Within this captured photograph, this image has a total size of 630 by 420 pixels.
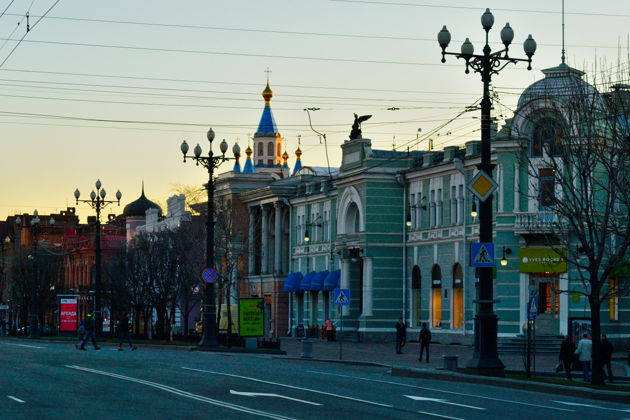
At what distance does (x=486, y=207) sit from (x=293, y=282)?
58.2 meters

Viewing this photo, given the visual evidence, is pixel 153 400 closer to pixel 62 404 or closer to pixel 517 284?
pixel 62 404

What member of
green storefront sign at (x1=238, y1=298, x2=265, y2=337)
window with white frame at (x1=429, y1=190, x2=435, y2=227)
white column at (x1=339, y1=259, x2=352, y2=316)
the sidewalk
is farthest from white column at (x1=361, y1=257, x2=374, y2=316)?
green storefront sign at (x1=238, y1=298, x2=265, y2=337)

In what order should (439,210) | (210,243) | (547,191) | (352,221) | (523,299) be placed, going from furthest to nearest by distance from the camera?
1. (352,221)
2. (439,210)
3. (523,299)
4. (210,243)
5. (547,191)

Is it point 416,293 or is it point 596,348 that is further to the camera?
point 416,293

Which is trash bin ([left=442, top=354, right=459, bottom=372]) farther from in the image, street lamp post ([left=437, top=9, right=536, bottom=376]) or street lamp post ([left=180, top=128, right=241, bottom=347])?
street lamp post ([left=180, top=128, right=241, bottom=347])

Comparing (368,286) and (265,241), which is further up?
(265,241)

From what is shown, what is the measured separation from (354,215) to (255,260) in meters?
22.4

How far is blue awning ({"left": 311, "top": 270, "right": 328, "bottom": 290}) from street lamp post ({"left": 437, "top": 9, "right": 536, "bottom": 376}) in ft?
168

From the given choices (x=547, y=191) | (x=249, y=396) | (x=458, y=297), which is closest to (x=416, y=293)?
(x=458, y=297)

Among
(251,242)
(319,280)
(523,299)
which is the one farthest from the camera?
(251,242)

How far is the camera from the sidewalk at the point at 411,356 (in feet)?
170

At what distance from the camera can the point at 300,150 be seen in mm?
145625

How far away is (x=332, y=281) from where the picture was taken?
87000mm

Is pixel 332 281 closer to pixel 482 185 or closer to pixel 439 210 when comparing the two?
pixel 439 210
